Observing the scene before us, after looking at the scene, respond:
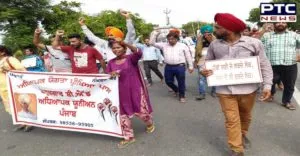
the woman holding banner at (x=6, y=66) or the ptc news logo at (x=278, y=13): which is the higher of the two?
the ptc news logo at (x=278, y=13)

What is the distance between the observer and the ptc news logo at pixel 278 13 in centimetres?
565

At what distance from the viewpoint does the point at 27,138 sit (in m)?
5.25

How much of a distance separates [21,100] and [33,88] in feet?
1.14

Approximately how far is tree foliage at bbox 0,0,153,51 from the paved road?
66.0 ft

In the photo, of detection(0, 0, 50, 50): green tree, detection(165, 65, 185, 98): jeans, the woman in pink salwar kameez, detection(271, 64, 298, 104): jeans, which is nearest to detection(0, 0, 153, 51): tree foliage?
detection(0, 0, 50, 50): green tree

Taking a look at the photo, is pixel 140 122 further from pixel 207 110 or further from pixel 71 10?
pixel 71 10

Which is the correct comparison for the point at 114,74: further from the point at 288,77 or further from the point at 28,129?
the point at 288,77

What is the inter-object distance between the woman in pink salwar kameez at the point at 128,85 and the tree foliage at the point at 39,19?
69.2 ft

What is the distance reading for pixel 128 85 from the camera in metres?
4.57

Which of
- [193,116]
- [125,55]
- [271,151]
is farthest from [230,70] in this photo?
[193,116]

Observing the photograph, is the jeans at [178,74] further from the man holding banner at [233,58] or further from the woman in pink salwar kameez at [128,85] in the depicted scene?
the man holding banner at [233,58]

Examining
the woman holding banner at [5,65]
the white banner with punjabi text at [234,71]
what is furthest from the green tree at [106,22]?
the white banner with punjabi text at [234,71]

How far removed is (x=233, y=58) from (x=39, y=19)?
3225cm

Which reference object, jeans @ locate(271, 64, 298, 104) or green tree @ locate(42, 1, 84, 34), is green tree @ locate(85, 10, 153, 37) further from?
jeans @ locate(271, 64, 298, 104)
